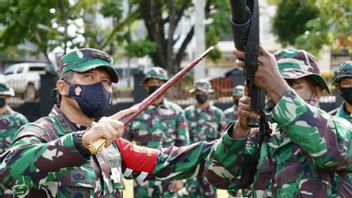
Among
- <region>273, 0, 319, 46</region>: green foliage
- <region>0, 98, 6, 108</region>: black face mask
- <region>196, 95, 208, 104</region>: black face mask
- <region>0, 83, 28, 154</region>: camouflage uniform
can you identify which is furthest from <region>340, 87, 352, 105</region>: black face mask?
<region>273, 0, 319, 46</region>: green foliage

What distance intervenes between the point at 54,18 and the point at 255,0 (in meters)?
20.7

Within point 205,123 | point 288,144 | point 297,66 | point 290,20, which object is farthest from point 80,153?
point 290,20

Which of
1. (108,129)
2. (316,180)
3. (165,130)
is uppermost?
A: (108,129)

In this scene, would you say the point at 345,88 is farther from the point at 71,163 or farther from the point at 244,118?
the point at 71,163

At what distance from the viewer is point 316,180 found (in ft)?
11.6

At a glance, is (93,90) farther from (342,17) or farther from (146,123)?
(342,17)

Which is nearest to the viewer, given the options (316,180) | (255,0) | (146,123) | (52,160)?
(255,0)

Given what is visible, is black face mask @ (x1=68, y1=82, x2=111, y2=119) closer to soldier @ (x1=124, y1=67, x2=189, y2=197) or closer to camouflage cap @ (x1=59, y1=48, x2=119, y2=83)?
camouflage cap @ (x1=59, y1=48, x2=119, y2=83)

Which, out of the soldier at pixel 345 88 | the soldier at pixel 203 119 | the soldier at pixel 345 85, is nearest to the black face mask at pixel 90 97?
the soldier at pixel 345 88

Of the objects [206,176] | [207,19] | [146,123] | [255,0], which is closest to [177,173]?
[206,176]

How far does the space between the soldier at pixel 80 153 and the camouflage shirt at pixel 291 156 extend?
31cm

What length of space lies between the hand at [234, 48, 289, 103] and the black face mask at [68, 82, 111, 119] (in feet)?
3.67

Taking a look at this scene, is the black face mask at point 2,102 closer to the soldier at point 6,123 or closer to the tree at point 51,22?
the soldier at point 6,123

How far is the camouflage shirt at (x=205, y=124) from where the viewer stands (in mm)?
11898
